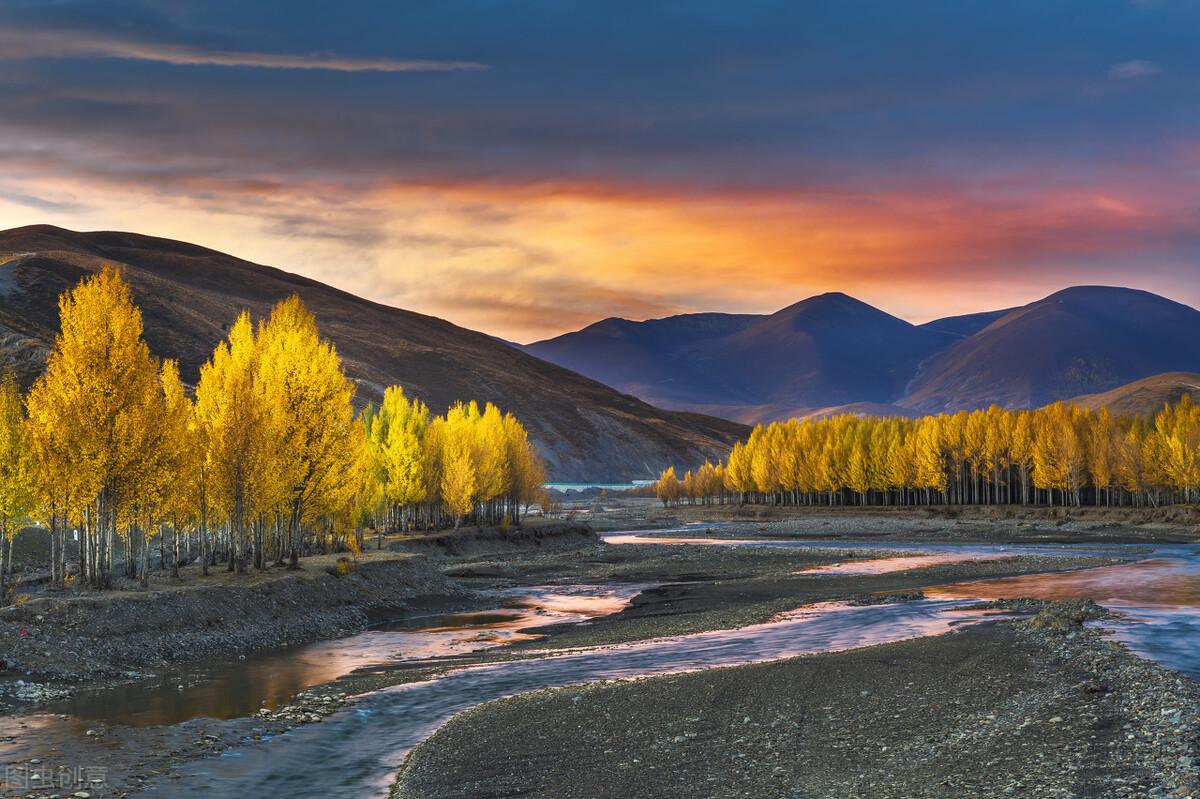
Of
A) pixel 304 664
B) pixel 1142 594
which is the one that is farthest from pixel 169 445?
pixel 1142 594

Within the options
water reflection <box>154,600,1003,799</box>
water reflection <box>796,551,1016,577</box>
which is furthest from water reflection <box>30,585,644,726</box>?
water reflection <box>796,551,1016,577</box>

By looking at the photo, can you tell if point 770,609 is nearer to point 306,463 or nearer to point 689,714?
point 689,714

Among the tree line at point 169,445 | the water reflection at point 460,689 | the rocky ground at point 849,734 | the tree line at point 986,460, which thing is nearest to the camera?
the rocky ground at point 849,734

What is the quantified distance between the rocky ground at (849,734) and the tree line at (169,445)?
2742cm

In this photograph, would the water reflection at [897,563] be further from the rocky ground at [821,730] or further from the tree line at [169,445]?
the tree line at [169,445]

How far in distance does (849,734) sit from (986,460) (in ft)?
481

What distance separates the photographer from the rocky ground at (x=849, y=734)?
17.6m

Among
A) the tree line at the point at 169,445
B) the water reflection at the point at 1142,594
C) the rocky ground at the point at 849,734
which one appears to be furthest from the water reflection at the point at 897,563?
the rocky ground at the point at 849,734

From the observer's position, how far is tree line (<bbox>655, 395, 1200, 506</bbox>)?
13350 cm

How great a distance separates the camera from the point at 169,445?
46688 mm

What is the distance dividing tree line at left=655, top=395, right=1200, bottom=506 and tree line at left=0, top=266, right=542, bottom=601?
4437 inches

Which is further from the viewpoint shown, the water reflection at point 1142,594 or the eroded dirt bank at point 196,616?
the eroded dirt bank at point 196,616

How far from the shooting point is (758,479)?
607 feet

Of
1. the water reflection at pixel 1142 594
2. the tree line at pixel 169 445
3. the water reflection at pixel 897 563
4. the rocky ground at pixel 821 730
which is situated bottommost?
the water reflection at pixel 897 563
